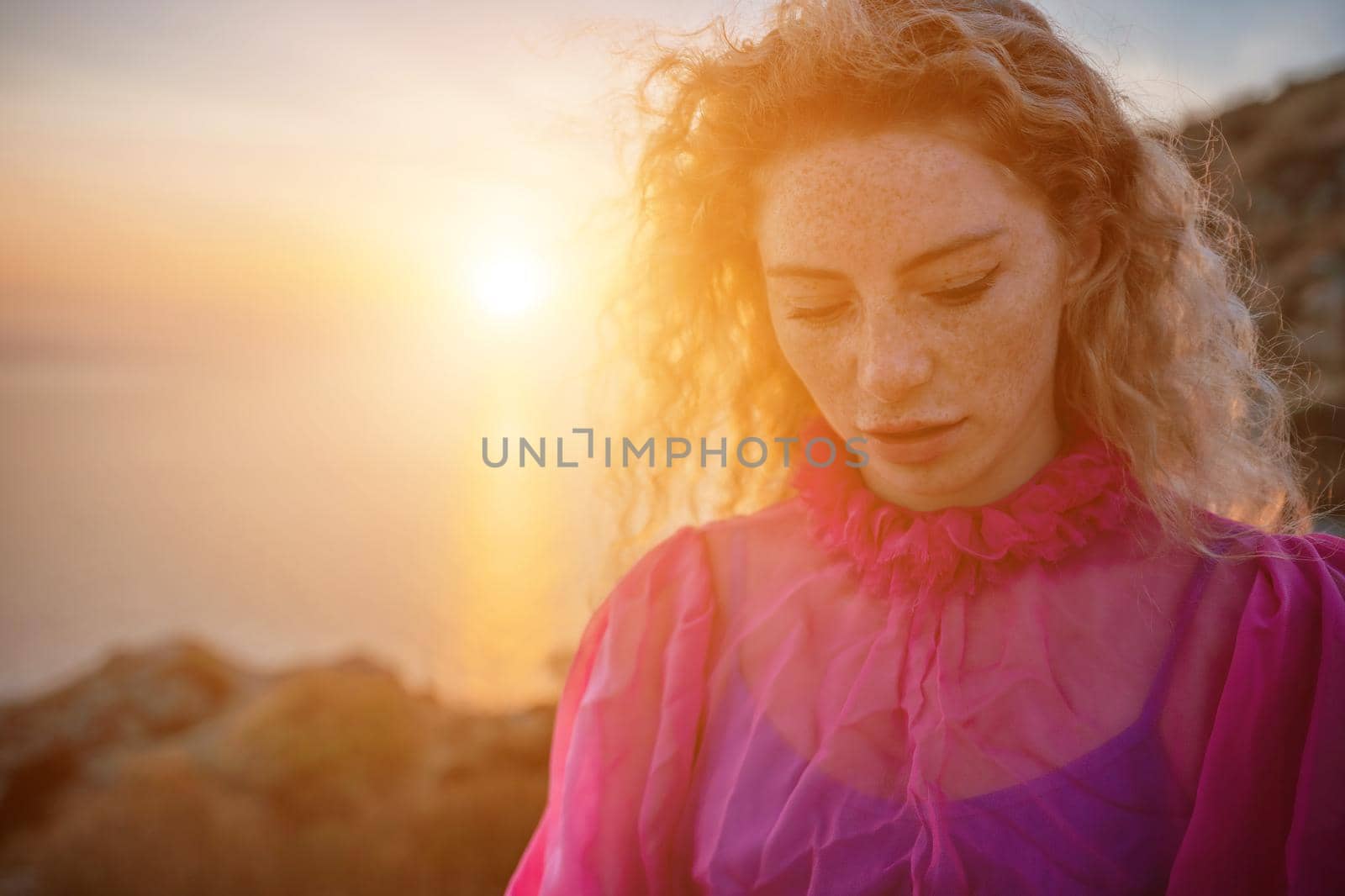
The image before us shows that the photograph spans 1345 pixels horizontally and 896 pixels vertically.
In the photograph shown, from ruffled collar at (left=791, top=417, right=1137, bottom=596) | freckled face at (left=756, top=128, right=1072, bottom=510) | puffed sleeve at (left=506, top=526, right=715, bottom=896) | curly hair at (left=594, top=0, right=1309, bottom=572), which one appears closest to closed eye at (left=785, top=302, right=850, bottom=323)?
freckled face at (left=756, top=128, right=1072, bottom=510)

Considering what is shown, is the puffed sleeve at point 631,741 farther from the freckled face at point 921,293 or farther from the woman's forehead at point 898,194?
the woman's forehead at point 898,194

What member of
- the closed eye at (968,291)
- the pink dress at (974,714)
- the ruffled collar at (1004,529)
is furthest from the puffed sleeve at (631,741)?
the closed eye at (968,291)

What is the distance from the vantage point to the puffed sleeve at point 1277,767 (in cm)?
115

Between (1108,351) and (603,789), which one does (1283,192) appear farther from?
(603,789)

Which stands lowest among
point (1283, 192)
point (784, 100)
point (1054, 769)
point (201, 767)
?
point (201, 767)

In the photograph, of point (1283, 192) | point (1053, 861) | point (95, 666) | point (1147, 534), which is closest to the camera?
point (1053, 861)

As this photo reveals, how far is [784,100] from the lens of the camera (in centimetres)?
142

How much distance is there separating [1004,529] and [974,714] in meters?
0.30

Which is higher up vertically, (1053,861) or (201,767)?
(1053,861)

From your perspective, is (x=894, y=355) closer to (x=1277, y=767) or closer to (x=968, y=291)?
(x=968, y=291)

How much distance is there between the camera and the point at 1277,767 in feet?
3.94

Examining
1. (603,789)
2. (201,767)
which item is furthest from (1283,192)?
(201,767)

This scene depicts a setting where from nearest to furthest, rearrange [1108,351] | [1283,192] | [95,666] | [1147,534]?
1. [1147,534]
2. [1108,351]
3. [95,666]
4. [1283,192]

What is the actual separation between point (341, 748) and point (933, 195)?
255 centimetres
